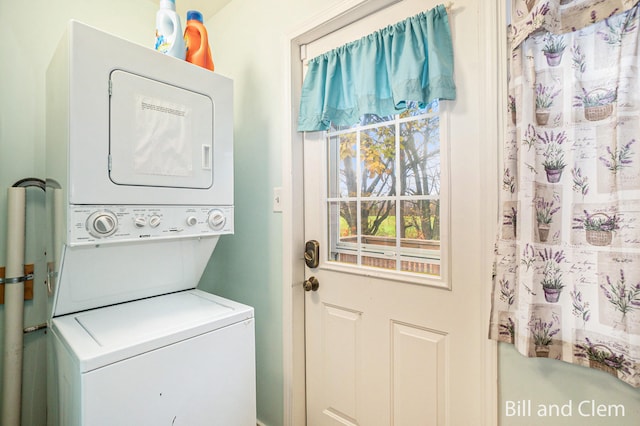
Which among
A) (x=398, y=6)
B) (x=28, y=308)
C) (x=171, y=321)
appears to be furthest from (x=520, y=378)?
(x=28, y=308)

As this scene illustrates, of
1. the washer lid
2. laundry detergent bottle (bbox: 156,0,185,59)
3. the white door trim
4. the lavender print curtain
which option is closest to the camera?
the lavender print curtain

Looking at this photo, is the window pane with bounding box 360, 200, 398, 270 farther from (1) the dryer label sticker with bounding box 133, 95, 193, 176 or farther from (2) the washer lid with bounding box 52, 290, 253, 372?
(1) the dryer label sticker with bounding box 133, 95, 193, 176

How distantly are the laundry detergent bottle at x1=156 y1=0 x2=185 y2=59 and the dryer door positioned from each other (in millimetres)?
236

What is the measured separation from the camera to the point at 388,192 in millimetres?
1456

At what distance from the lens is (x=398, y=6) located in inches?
53.3

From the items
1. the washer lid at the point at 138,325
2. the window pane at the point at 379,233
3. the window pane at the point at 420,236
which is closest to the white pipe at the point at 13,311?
the washer lid at the point at 138,325

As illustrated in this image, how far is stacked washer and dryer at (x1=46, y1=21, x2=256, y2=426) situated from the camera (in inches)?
41.8

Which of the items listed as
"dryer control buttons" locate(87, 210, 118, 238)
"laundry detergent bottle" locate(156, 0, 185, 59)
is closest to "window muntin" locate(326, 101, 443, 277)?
"laundry detergent bottle" locate(156, 0, 185, 59)

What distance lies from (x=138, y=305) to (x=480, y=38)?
1.85 metres

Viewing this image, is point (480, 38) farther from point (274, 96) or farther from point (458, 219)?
point (274, 96)

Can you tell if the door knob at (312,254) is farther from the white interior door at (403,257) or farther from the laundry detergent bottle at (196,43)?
the laundry detergent bottle at (196,43)

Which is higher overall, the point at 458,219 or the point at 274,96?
the point at 274,96

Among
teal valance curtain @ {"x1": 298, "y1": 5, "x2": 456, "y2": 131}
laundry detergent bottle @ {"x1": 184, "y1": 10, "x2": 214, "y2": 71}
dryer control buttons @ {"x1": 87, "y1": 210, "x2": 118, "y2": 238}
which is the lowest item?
dryer control buttons @ {"x1": 87, "y1": 210, "x2": 118, "y2": 238}

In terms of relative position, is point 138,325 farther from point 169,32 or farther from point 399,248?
point 169,32
